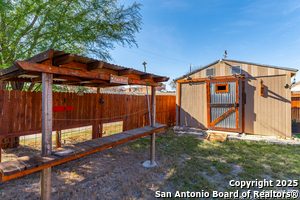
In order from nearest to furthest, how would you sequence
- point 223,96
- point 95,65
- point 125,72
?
point 95,65
point 125,72
point 223,96

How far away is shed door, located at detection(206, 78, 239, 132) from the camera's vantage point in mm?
6645

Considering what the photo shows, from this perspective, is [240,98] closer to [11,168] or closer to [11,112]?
[11,168]

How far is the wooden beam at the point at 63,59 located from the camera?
1.92 metres

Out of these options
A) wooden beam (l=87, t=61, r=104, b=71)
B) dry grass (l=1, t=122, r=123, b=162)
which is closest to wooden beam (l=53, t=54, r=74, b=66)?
wooden beam (l=87, t=61, r=104, b=71)

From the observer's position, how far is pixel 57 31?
4195mm

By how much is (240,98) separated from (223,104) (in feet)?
2.52

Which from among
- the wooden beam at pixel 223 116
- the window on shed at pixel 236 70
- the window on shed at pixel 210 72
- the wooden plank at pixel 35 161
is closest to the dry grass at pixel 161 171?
the wooden plank at pixel 35 161

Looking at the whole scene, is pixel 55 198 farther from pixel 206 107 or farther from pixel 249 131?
pixel 249 131

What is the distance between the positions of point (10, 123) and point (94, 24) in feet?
12.1

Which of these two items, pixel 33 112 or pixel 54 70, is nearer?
pixel 54 70

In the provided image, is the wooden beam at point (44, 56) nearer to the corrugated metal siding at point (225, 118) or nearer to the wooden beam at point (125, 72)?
the wooden beam at point (125, 72)

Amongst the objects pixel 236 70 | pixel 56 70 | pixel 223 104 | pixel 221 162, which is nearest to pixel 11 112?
pixel 56 70

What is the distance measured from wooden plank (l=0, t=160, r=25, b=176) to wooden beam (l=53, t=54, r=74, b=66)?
137cm

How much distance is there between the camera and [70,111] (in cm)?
458
